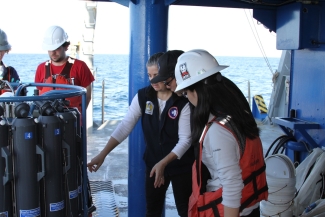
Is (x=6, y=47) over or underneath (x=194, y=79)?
over

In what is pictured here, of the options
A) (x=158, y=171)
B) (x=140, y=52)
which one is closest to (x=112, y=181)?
(x=140, y=52)

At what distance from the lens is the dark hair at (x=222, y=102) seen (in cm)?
246

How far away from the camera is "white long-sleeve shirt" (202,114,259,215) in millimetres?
2379

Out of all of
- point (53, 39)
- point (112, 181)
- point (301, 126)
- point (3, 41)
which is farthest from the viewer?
point (112, 181)

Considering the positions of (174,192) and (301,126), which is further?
(301,126)

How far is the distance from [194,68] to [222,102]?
28cm

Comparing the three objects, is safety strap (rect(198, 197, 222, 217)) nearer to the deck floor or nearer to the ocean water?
the deck floor

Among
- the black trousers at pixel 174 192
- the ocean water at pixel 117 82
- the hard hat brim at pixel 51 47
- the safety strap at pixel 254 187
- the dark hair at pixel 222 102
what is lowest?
the ocean water at pixel 117 82

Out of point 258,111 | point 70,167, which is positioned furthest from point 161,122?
point 258,111

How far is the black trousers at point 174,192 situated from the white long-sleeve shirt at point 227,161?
3.96ft

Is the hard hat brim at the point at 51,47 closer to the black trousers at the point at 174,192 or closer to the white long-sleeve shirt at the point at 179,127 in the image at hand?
the white long-sleeve shirt at the point at 179,127

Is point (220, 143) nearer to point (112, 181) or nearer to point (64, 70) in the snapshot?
point (64, 70)

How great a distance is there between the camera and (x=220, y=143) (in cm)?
238

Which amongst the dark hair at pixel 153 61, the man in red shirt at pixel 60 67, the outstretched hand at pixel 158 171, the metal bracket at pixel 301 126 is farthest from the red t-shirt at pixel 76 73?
the metal bracket at pixel 301 126
